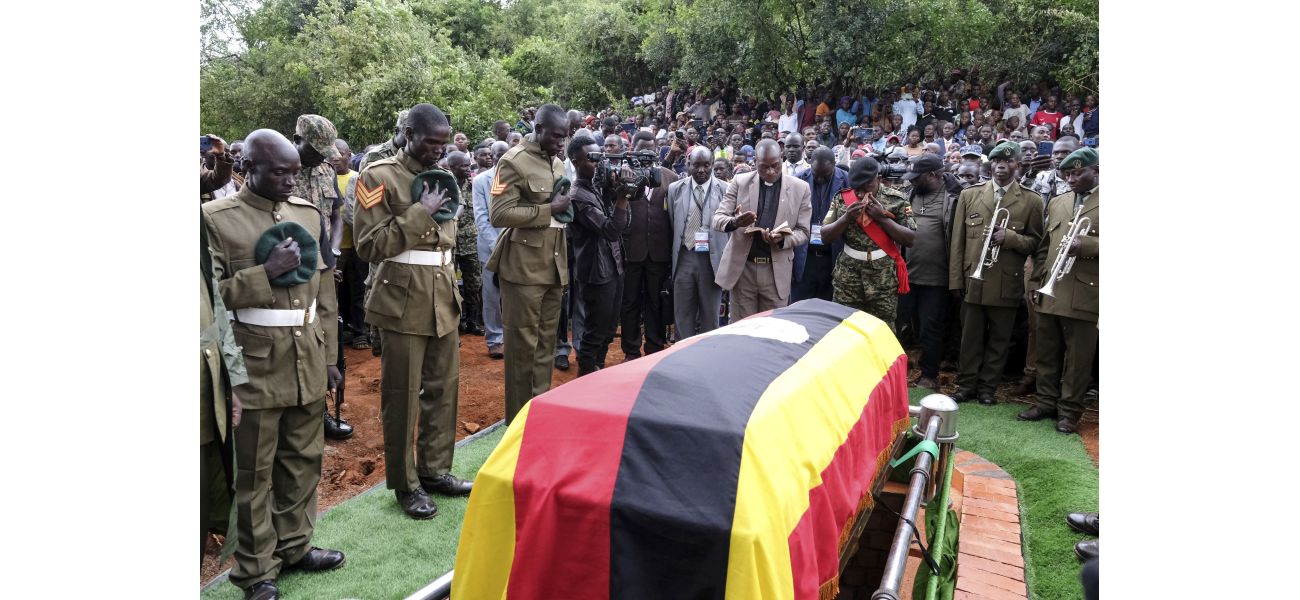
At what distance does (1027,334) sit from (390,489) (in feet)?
16.4

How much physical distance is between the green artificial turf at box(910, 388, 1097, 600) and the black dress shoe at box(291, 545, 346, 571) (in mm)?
2778

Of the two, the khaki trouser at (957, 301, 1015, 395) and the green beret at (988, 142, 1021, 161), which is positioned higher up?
the green beret at (988, 142, 1021, 161)

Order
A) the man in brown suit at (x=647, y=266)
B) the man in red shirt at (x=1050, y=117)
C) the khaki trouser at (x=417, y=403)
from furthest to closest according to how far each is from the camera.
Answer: the man in red shirt at (x=1050, y=117) → the man in brown suit at (x=647, y=266) → the khaki trouser at (x=417, y=403)

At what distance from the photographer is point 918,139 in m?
13.4

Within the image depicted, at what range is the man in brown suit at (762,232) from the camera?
230 inches

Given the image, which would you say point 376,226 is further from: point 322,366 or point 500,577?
point 500,577

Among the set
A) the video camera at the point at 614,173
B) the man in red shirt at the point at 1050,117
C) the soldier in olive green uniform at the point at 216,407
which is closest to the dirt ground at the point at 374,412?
the soldier in olive green uniform at the point at 216,407

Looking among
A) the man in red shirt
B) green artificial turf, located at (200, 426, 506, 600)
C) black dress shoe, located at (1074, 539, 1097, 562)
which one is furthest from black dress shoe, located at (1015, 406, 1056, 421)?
the man in red shirt

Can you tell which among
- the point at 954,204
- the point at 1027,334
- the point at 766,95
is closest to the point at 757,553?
the point at 954,204

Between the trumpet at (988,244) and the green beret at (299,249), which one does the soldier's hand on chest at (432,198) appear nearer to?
the green beret at (299,249)

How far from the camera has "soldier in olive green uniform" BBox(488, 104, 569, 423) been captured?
4578 millimetres

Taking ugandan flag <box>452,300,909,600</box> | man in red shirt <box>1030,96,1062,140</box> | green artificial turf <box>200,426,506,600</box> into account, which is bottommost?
green artificial turf <box>200,426,506,600</box>

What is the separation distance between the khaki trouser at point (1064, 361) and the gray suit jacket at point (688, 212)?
238 cm

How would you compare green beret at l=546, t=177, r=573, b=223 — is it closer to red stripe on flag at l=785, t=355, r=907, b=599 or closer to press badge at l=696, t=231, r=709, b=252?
press badge at l=696, t=231, r=709, b=252
